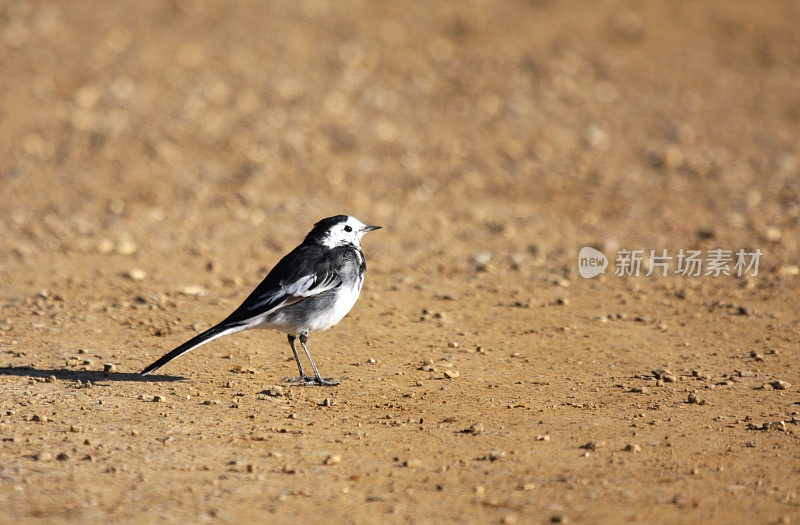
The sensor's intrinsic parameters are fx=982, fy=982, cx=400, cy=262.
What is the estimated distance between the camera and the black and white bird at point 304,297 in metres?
7.51

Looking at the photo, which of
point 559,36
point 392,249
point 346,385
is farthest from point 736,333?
point 559,36

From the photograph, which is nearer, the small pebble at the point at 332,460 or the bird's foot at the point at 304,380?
the small pebble at the point at 332,460

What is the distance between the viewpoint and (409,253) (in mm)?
11953

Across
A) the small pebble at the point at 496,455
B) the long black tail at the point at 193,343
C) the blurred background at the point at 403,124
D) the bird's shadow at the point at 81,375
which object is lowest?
the small pebble at the point at 496,455

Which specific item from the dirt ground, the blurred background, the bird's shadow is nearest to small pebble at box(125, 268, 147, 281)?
the dirt ground

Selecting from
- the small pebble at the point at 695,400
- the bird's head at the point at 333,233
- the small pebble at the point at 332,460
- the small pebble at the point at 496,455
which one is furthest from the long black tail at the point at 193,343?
the small pebble at the point at 695,400

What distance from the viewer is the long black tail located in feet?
23.4

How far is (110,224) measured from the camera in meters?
13.1

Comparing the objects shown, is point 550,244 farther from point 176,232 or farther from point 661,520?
point 661,520

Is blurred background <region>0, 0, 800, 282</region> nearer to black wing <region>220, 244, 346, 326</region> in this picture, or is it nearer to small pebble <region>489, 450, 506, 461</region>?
black wing <region>220, 244, 346, 326</region>

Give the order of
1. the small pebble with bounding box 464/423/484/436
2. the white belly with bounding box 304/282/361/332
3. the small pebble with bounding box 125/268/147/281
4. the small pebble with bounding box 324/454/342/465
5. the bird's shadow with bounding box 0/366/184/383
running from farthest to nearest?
the small pebble with bounding box 125/268/147/281 < the white belly with bounding box 304/282/361/332 < the bird's shadow with bounding box 0/366/184/383 < the small pebble with bounding box 464/423/484/436 < the small pebble with bounding box 324/454/342/465

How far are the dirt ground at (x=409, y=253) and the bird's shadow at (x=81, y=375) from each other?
32 mm

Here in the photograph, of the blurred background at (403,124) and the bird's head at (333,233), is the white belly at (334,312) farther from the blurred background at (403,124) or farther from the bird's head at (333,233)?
the blurred background at (403,124)

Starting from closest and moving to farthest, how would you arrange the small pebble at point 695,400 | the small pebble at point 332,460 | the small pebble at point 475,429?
the small pebble at point 332,460 → the small pebble at point 475,429 → the small pebble at point 695,400
